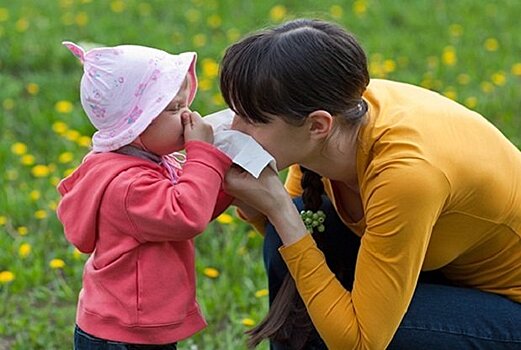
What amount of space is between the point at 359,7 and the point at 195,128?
3791 millimetres

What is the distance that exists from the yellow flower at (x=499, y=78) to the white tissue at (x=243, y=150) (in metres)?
2.64

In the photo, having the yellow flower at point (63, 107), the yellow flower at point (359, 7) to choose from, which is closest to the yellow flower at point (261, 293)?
the yellow flower at point (63, 107)

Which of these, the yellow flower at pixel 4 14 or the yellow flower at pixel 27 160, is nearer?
the yellow flower at pixel 27 160

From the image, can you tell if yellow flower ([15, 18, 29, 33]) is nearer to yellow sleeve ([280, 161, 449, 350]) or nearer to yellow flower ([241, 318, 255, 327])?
yellow flower ([241, 318, 255, 327])

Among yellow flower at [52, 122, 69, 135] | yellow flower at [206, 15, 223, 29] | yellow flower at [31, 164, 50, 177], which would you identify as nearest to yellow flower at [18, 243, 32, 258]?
yellow flower at [31, 164, 50, 177]

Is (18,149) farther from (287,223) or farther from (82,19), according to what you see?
(287,223)

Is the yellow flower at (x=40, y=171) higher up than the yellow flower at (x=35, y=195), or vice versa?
the yellow flower at (x=35, y=195)

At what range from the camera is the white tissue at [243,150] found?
216cm

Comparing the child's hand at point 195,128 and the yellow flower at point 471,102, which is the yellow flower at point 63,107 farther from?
the child's hand at point 195,128

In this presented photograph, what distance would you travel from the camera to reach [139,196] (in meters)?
2.06

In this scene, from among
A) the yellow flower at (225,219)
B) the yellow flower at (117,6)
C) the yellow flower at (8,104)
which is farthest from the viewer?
the yellow flower at (117,6)

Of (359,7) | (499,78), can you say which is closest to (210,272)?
(499,78)

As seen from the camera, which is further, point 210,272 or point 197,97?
point 197,97

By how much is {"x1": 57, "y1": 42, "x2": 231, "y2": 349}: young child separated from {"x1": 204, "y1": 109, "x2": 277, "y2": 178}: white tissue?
26 mm
